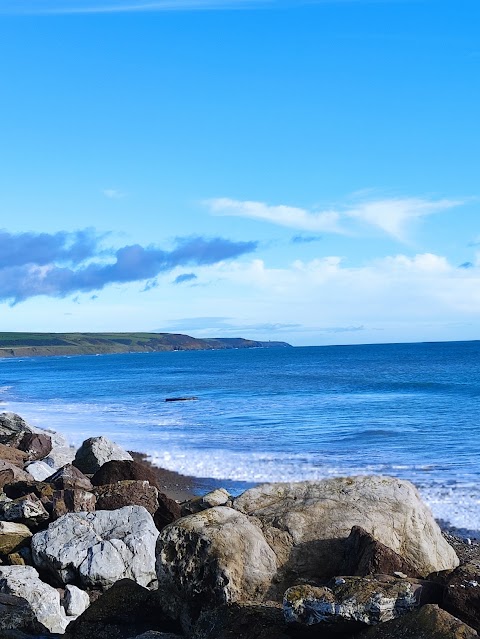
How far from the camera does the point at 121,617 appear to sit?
26.8 ft

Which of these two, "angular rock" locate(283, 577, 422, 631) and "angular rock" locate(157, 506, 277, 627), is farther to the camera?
"angular rock" locate(157, 506, 277, 627)

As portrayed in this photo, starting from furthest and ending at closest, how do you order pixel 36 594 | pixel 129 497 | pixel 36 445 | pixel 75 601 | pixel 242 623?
pixel 36 445 → pixel 129 497 → pixel 75 601 → pixel 36 594 → pixel 242 623

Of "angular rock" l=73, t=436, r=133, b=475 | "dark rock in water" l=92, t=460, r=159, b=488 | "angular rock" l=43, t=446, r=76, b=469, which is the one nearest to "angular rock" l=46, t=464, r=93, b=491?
"dark rock in water" l=92, t=460, r=159, b=488

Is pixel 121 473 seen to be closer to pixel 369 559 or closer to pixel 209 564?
pixel 209 564

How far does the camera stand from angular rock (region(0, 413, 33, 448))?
2567 centimetres

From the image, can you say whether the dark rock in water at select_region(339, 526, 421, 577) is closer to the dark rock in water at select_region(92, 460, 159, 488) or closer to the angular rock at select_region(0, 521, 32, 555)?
the angular rock at select_region(0, 521, 32, 555)

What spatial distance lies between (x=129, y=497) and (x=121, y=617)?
217 inches

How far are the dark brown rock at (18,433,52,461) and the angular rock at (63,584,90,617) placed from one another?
13270 millimetres

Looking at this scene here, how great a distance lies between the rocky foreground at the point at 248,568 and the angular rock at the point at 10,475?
3.24 meters

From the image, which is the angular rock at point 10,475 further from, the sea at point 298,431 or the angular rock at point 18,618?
the angular rock at point 18,618

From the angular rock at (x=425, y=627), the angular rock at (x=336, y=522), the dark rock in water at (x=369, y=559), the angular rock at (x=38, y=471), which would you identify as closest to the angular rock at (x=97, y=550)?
the angular rock at (x=336, y=522)

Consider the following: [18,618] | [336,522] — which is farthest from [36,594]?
[336,522]

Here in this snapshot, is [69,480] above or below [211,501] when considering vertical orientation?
below

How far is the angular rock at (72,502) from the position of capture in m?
13.1
